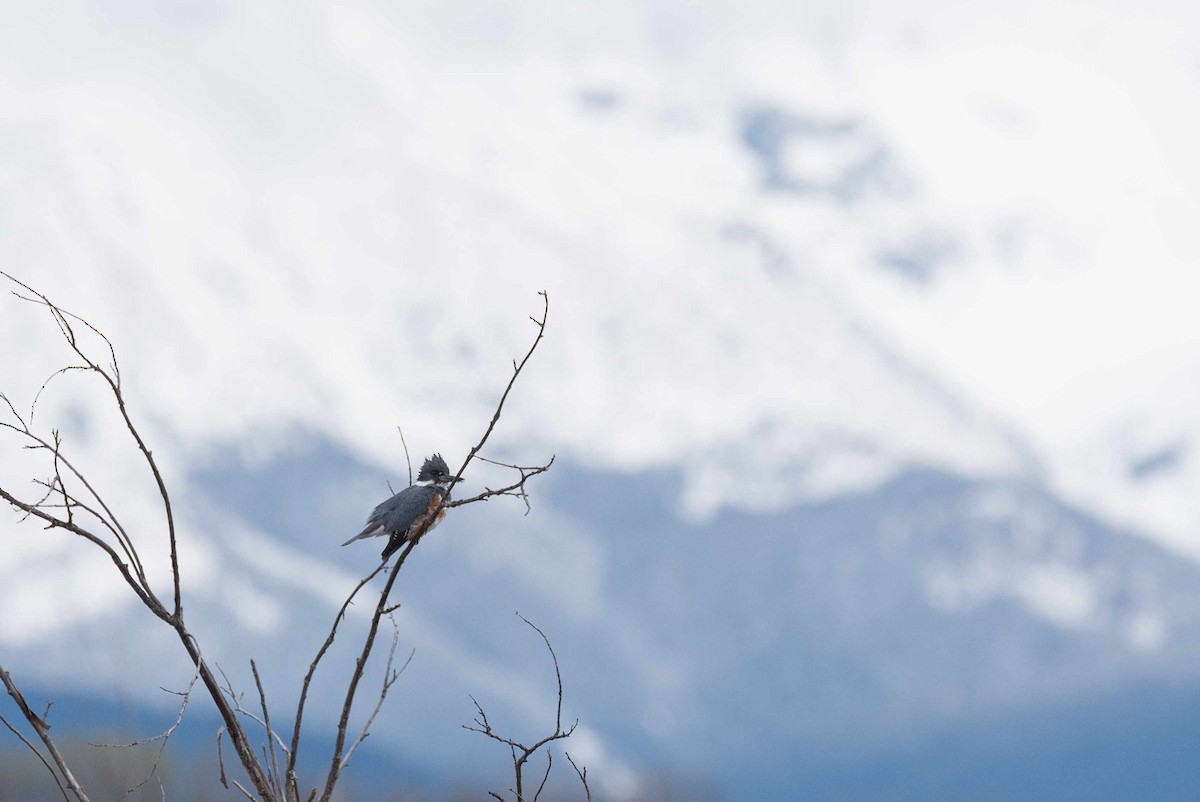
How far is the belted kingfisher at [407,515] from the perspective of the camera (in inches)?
260

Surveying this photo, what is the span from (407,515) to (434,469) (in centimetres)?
157

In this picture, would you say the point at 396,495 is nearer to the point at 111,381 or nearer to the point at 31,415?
the point at 31,415

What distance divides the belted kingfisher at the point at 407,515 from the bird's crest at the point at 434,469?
0.73 feet

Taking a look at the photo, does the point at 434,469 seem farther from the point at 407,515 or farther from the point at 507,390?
the point at 507,390

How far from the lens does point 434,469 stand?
861 cm

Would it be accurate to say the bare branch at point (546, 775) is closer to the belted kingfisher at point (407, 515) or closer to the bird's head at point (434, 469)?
the belted kingfisher at point (407, 515)

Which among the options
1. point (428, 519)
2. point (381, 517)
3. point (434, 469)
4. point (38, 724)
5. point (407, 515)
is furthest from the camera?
point (434, 469)

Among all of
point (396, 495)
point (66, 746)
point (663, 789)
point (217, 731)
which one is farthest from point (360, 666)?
point (663, 789)

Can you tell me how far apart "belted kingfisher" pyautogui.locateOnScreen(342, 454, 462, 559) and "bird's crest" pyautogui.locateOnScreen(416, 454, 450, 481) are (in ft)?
0.73

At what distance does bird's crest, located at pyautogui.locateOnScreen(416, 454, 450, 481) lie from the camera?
834cm

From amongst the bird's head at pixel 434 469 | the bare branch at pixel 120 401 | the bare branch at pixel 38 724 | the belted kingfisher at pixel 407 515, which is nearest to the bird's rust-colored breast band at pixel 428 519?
the belted kingfisher at pixel 407 515

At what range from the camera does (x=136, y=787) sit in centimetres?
416

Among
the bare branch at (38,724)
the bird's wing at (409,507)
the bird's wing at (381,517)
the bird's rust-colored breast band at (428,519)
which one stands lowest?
the bare branch at (38,724)

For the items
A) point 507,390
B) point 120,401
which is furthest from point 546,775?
point 120,401
